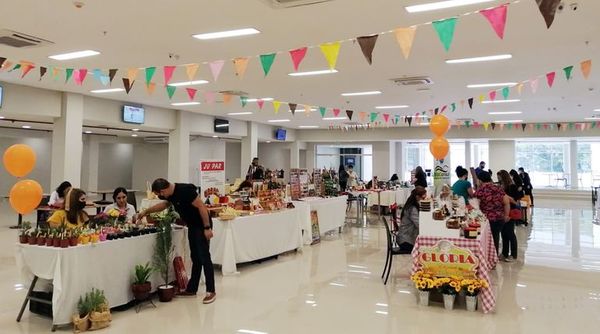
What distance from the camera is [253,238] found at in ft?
19.3

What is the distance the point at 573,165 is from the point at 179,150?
17.8 m

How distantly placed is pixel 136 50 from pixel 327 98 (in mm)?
5010

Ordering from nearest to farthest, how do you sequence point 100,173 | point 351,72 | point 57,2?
1. point 57,2
2. point 351,72
3. point 100,173

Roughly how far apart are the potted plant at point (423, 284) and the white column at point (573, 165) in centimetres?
1827

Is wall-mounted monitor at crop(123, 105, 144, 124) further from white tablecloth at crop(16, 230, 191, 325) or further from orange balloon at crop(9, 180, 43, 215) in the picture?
white tablecloth at crop(16, 230, 191, 325)

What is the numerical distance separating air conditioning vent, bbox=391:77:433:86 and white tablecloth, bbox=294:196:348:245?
2.76m

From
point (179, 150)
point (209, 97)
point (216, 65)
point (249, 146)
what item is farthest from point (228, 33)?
point (249, 146)

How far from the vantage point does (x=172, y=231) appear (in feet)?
15.0

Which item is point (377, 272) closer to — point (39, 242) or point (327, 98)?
point (39, 242)

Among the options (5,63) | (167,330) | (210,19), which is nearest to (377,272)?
(167,330)

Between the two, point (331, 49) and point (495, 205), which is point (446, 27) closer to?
point (331, 49)

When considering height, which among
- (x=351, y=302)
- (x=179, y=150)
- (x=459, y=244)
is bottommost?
(x=351, y=302)

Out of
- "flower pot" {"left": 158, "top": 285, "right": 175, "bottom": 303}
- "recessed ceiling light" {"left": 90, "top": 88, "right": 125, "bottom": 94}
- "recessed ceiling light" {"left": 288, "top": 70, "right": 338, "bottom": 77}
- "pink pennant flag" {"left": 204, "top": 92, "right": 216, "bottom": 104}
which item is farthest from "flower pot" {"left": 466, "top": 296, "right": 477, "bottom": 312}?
"recessed ceiling light" {"left": 90, "top": 88, "right": 125, "bottom": 94}

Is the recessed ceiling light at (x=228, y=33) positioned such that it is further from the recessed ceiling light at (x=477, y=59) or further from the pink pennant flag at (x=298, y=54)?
the recessed ceiling light at (x=477, y=59)
